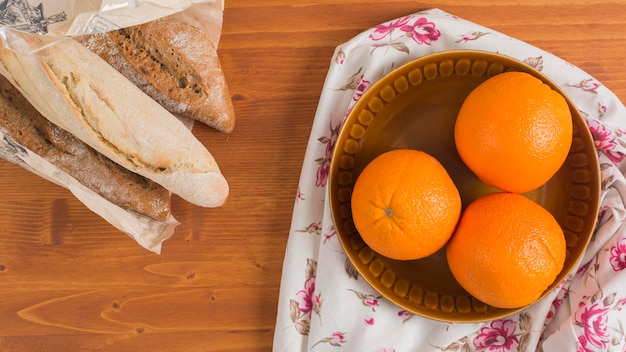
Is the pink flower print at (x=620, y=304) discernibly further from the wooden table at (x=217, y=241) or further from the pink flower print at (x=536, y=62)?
the wooden table at (x=217, y=241)

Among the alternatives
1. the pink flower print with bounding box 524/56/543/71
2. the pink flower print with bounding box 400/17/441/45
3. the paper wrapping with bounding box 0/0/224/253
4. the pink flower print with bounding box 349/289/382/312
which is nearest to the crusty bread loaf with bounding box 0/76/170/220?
the paper wrapping with bounding box 0/0/224/253

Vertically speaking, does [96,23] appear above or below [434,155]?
above

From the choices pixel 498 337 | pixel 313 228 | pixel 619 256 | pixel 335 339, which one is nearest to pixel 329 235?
pixel 313 228

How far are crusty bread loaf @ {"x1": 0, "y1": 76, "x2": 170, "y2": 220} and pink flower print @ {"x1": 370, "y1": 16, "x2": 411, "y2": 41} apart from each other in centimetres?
35

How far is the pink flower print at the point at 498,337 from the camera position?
0.73 m

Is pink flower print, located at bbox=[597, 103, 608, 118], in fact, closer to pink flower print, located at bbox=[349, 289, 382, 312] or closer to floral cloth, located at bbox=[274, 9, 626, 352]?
floral cloth, located at bbox=[274, 9, 626, 352]

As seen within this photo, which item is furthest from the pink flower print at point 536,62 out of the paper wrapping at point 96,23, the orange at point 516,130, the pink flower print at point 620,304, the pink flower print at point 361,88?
the paper wrapping at point 96,23

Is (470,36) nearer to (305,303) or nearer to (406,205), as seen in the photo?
(406,205)

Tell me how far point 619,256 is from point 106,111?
66cm

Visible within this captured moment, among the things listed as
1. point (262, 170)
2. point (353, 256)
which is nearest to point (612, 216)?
point (353, 256)

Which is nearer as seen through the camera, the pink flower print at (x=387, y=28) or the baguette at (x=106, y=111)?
the baguette at (x=106, y=111)

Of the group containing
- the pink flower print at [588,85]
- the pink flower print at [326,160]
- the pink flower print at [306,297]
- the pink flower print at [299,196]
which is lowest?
the pink flower print at [306,297]

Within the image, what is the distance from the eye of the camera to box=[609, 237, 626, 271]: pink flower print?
688 millimetres

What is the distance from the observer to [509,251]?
0.58m
